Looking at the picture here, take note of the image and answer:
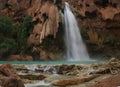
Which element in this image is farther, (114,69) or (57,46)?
(57,46)

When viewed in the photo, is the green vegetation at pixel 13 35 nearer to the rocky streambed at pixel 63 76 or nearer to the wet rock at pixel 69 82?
the rocky streambed at pixel 63 76

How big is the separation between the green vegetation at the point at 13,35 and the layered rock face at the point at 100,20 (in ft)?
30.4

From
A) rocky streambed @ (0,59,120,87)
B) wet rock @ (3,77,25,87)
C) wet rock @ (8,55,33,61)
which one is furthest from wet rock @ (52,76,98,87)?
wet rock @ (8,55,33,61)

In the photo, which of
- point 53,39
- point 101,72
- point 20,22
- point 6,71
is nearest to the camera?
point 6,71

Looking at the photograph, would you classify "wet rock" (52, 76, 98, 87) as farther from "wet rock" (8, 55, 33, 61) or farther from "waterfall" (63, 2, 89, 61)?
"waterfall" (63, 2, 89, 61)

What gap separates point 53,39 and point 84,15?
276 inches

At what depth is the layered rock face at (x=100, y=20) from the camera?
54812 mm

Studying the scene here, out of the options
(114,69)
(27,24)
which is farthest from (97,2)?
(114,69)

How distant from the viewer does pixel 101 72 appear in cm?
2284

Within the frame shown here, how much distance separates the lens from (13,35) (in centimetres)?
5844

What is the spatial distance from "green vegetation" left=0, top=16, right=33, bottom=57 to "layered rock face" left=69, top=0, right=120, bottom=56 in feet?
30.4

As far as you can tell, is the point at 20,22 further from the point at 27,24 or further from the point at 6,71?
the point at 6,71

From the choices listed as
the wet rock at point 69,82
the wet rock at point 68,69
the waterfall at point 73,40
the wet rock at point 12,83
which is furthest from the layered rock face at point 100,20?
the wet rock at point 12,83

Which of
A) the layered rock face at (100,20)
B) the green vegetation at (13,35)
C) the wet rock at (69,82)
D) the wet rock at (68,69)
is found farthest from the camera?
the layered rock face at (100,20)
